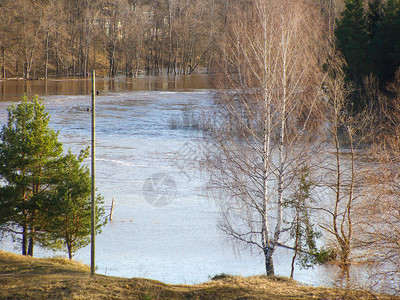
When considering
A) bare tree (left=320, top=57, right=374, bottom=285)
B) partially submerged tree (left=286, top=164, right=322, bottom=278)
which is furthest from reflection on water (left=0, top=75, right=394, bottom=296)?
bare tree (left=320, top=57, right=374, bottom=285)

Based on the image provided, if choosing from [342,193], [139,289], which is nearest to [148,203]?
[342,193]

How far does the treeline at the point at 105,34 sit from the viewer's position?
73.3 m

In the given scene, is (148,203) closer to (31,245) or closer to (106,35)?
(31,245)

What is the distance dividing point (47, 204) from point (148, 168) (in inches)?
489

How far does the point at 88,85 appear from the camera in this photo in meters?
75.4

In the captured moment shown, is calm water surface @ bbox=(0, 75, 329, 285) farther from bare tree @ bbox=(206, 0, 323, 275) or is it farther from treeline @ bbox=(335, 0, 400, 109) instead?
treeline @ bbox=(335, 0, 400, 109)

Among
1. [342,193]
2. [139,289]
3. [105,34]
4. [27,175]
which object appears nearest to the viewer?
[139,289]

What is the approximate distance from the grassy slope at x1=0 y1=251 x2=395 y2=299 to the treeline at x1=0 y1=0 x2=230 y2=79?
6325 centimetres

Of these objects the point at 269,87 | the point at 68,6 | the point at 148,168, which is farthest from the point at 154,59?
the point at 269,87

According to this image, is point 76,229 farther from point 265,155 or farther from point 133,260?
point 265,155

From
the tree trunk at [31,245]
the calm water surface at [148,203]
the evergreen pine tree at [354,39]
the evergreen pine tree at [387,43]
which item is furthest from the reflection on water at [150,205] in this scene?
the evergreen pine tree at [387,43]

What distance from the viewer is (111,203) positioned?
25.2 metres

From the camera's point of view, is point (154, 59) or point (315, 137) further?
point (154, 59)

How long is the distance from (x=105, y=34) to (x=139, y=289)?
7782cm
